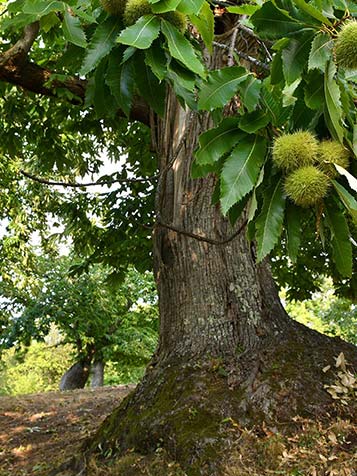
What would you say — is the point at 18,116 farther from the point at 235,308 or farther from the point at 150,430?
the point at 150,430

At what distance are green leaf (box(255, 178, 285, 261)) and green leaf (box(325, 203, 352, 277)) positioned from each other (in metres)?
0.13

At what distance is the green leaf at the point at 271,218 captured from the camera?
134cm

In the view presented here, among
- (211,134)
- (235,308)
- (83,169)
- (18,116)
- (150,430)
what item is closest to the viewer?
(211,134)

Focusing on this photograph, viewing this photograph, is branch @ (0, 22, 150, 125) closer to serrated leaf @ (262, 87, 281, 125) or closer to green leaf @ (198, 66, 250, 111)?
green leaf @ (198, 66, 250, 111)

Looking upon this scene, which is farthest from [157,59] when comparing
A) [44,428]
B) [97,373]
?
[97,373]

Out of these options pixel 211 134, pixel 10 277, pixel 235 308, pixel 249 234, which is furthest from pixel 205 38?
pixel 10 277

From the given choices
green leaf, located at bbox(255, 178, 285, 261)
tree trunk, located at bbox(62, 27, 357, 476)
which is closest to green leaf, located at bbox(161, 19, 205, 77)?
green leaf, located at bbox(255, 178, 285, 261)

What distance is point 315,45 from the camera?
125cm

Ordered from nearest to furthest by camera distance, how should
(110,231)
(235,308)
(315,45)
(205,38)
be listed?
(315,45) → (205,38) → (235,308) → (110,231)

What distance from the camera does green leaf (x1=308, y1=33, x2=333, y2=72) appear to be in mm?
1223

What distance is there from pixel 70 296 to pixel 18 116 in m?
6.62

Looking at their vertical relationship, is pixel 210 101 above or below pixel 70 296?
below

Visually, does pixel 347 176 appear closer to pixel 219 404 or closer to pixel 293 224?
pixel 293 224

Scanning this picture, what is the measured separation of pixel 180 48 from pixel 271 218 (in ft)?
1.69
